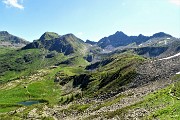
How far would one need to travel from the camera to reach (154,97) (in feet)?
267

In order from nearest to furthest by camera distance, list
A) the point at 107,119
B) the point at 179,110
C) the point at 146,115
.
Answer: the point at 179,110
the point at 146,115
the point at 107,119

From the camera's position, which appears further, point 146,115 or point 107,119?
point 107,119

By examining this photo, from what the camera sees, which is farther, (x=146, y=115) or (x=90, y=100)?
(x=90, y=100)

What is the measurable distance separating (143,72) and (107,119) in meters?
59.1

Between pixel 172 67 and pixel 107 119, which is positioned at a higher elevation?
pixel 172 67

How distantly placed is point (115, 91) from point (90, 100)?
12.5 meters

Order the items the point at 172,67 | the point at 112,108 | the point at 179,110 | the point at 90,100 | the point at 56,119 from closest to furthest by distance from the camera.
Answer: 1. the point at 179,110
2. the point at 112,108
3. the point at 56,119
4. the point at 172,67
5. the point at 90,100

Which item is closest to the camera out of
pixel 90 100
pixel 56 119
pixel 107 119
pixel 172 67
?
pixel 107 119

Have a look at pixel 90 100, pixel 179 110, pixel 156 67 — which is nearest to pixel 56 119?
pixel 90 100

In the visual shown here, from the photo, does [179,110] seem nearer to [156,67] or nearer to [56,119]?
[56,119]

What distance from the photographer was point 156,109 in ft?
225

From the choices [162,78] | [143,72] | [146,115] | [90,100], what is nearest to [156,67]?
[143,72]

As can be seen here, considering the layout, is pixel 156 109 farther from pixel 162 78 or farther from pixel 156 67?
pixel 156 67

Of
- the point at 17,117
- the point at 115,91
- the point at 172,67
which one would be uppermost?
the point at 172,67
